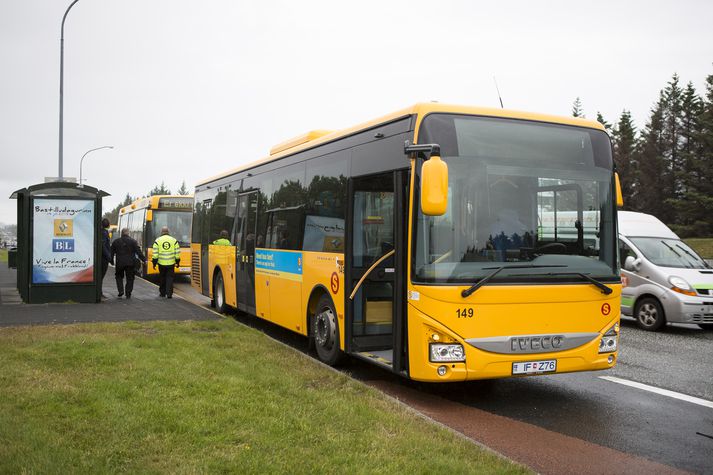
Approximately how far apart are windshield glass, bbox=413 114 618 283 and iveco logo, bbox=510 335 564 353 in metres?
0.58

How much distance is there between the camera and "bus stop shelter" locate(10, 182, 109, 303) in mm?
14961

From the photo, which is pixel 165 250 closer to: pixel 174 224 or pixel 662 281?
pixel 174 224

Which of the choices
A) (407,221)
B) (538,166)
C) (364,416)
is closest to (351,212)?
(407,221)

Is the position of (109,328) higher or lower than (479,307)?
lower

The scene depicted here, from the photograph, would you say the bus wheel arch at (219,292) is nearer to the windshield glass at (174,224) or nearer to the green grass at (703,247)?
the windshield glass at (174,224)

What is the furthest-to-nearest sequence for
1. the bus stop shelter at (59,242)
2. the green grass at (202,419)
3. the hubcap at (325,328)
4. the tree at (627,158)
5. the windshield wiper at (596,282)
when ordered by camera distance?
1. the tree at (627,158)
2. the bus stop shelter at (59,242)
3. the hubcap at (325,328)
4. the windshield wiper at (596,282)
5. the green grass at (202,419)

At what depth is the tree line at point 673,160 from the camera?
58219 mm

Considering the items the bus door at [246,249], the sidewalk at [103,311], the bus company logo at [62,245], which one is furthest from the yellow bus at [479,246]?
the bus company logo at [62,245]

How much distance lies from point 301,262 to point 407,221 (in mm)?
3146

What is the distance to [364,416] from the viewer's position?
19.9ft

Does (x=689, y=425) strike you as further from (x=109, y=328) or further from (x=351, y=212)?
(x=109, y=328)

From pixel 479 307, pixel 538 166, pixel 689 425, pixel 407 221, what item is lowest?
pixel 689 425

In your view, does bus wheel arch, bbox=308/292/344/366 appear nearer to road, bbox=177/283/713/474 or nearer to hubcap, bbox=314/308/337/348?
hubcap, bbox=314/308/337/348

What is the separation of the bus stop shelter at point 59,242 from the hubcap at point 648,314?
11.2 metres
